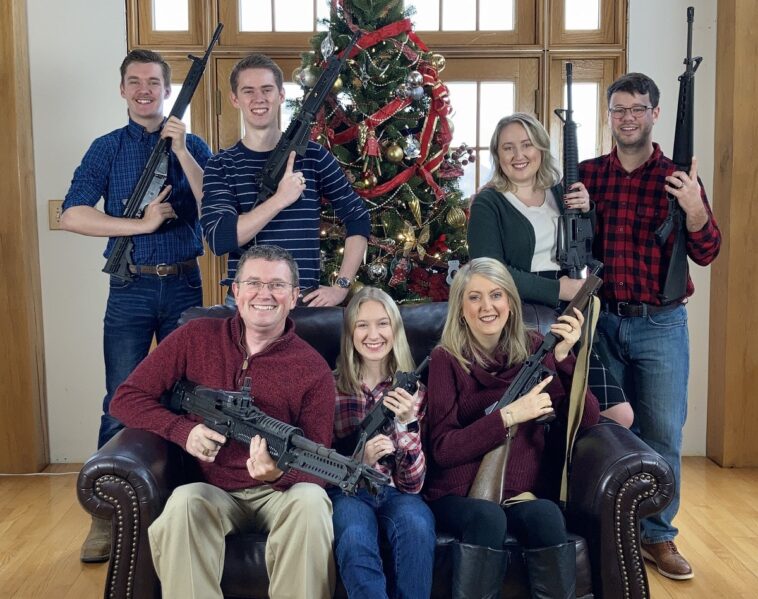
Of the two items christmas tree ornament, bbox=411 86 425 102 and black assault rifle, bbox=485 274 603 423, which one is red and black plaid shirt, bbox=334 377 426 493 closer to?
black assault rifle, bbox=485 274 603 423

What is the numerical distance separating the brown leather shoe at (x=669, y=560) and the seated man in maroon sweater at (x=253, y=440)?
1.34 metres

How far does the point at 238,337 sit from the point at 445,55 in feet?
7.53

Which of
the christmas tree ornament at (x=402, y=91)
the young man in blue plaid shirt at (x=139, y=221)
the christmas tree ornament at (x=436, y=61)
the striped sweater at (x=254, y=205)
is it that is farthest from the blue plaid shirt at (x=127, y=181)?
the christmas tree ornament at (x=436, y=61)

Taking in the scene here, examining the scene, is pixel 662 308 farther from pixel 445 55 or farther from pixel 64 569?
pixel 64 569

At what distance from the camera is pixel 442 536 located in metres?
2.39

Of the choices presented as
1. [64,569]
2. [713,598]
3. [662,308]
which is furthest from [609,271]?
[64,569]

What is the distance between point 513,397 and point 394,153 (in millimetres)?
1426

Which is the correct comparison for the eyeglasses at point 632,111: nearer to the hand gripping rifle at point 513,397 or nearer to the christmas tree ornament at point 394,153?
the hand gripping rifle at point 513,397

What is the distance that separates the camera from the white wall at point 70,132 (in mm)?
4199

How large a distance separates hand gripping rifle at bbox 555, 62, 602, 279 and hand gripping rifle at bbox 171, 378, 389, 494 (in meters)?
1.07

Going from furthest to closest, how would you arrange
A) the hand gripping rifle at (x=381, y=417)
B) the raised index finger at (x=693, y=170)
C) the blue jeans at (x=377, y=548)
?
the raised index finger at (x=693, y=170) → the hand gripping rifle at (x=381, y=417) → the blue jeans at (x=377, y=548)

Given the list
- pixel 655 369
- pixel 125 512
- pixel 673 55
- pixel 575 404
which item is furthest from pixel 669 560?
pixel 673 55

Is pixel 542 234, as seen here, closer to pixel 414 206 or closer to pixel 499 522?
pixel 414 206

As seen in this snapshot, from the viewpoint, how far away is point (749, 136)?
13.4 ft
